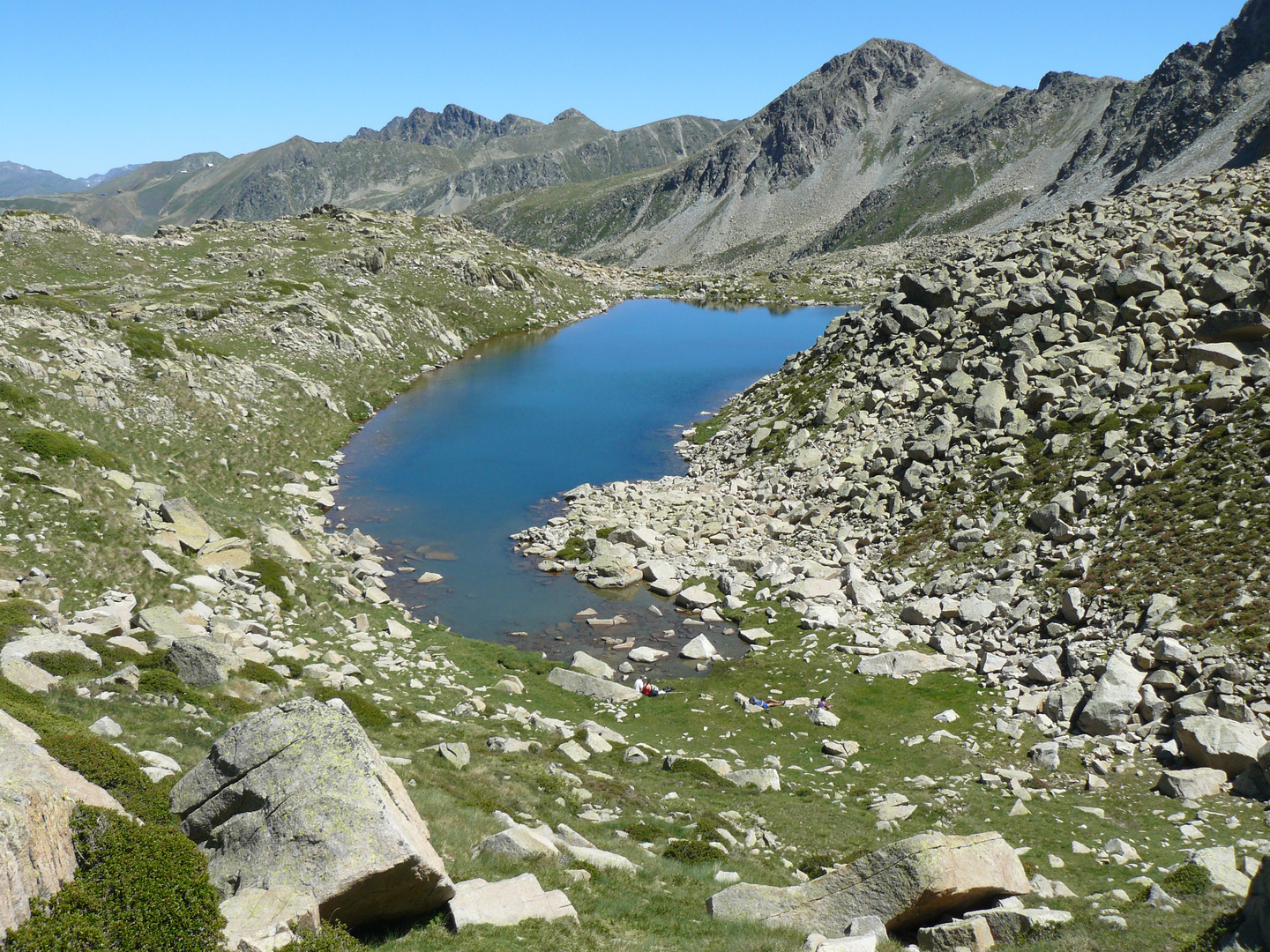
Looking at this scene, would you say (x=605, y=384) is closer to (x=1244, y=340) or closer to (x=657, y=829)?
(x=1244, y=340)

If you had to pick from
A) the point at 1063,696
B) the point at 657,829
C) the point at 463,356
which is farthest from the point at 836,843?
the point at 463,356

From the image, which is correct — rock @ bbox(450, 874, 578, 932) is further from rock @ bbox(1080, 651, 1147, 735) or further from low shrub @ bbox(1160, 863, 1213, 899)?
rock @ bbox(1080, 651, 1147, 735)

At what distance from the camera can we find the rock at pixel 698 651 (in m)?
36.4

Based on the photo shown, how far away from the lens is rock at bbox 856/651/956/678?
32375 mm

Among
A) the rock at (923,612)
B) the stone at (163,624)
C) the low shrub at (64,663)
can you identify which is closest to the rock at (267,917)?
the low shrub at (64,663)

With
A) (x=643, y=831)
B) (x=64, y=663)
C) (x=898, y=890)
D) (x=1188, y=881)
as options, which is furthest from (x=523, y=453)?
(x=1188, y=881)

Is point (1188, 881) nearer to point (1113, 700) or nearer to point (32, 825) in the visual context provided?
point (1113, 700)

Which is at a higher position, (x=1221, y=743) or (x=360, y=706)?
(x=1221, y=743)

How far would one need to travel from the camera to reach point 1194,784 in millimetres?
22422

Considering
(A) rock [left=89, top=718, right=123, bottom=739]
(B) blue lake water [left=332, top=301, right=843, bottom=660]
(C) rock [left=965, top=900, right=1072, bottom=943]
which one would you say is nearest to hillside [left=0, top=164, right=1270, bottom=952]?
(C) rock [left=965, top=900, right=1072, bottom=943]

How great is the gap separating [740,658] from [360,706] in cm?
1731

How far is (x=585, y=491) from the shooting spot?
5747 cm

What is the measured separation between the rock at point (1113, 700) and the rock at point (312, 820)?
22.6m

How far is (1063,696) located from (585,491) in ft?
118
